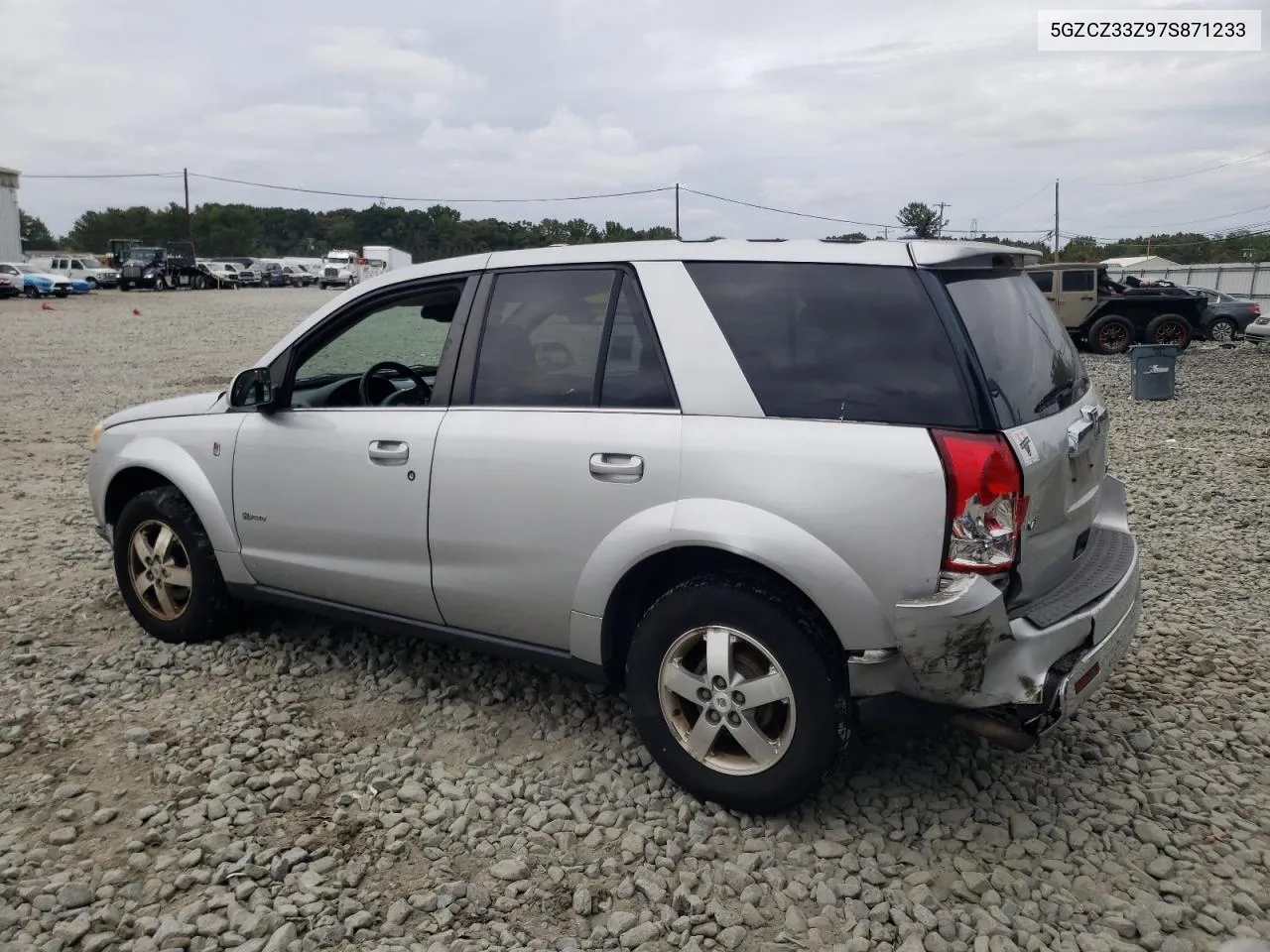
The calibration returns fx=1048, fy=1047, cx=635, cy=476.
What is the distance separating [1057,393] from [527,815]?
7.21 ft

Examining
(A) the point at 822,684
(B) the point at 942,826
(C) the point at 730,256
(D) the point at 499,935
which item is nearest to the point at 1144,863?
(B) the point at 942,826

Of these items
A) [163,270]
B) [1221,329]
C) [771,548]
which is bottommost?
[771,548]

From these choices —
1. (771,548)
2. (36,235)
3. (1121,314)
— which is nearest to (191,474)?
(771,548)

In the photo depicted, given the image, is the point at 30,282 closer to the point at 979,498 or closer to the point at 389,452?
the point at 389,452

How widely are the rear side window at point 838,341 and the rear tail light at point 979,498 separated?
0.29 ft

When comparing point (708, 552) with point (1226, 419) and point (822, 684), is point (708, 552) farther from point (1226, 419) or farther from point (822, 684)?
point (1226, 419)

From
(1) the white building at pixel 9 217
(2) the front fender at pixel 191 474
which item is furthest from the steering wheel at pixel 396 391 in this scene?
(1) the white building at pixel 9 217

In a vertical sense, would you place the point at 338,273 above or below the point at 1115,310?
above

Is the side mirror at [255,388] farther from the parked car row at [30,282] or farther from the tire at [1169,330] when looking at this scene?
the parked car row at [30,282]

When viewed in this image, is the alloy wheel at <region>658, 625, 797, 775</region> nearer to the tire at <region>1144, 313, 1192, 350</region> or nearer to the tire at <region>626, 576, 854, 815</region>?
the tire at <region>626, 576, 854, 815</region>

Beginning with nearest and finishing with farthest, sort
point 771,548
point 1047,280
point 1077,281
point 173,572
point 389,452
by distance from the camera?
point 771,548, point 389,452, point 173,572, point 1077,281, point 1047,280

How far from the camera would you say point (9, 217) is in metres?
63.3

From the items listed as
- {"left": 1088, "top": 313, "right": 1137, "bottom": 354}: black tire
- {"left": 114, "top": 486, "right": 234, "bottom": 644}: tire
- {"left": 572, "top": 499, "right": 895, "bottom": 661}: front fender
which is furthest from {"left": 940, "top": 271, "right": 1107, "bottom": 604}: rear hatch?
{"left": 1088, "top": 313, "right": 1137, "bottom": 354}: black tire

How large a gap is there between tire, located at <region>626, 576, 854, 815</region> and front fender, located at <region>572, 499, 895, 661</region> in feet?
0.38
